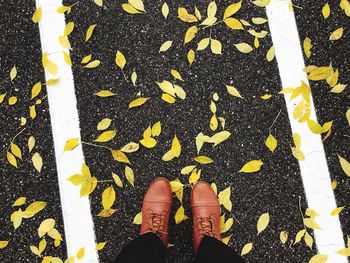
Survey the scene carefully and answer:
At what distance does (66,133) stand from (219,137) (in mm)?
949

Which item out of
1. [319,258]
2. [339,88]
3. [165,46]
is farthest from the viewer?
[165,46]

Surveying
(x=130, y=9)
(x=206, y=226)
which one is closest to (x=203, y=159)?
(x=206, y=226)

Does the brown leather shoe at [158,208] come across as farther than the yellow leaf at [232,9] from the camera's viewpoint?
No

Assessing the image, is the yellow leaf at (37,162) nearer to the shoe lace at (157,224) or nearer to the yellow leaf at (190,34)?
the shoe lace at (157,224)

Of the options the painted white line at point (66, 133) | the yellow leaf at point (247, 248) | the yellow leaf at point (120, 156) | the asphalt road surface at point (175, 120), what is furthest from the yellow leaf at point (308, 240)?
the painted white line at point (66, 133)

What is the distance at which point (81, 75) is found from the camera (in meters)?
2.85

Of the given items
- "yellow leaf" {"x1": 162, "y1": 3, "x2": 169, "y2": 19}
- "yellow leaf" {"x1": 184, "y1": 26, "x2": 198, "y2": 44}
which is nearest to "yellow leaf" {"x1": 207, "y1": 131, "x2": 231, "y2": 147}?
"yellow leaf" {"x1": 184, "y1": 26, "x2": 198, "y2": 44}

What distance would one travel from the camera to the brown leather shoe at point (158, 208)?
267 cm

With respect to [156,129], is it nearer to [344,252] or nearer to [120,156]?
[120,156]

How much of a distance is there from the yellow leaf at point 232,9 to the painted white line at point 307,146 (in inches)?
7.2

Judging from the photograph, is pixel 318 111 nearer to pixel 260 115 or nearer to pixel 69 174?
pixel 260 115

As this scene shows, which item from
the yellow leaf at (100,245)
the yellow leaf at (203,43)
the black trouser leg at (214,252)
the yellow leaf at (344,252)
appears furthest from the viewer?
the yellow leaf at (203,43)

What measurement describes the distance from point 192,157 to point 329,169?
818mm

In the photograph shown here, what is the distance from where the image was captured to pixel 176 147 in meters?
2.76
